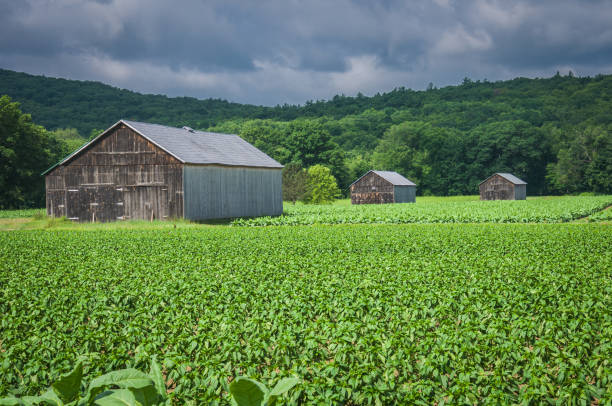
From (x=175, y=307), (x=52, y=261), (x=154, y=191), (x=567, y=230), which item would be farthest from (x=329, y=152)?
(x=175, y=307)

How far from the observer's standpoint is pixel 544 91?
16088cm

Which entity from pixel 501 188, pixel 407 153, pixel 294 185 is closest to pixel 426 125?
pixel 407 153

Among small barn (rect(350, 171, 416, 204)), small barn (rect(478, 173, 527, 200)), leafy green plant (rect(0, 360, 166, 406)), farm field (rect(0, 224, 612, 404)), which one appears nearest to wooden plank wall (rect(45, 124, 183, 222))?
farm field (rect(0, 224, 612, 404))

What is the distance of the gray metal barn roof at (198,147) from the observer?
3872 cm

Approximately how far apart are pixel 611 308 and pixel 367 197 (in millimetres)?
67805

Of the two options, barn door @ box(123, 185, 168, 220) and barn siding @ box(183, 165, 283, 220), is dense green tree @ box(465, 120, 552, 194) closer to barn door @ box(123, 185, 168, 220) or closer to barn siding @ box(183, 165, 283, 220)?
barn siding @ box(183, 165, 283, 220)

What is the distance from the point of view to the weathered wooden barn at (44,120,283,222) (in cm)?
3791

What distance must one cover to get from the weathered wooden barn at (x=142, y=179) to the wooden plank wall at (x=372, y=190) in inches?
1467

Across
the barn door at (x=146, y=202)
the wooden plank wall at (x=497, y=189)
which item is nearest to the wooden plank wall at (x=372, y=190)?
the wooden plank wall at (x=497, y=189)

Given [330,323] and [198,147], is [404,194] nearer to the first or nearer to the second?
[198,147]

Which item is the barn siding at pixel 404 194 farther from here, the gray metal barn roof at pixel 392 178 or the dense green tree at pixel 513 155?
the dense green tree at pixel 513 155

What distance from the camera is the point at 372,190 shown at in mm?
77000

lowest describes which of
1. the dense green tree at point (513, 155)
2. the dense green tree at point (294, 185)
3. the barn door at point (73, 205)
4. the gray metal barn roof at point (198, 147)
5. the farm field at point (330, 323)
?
the farm field at point (330, 323)

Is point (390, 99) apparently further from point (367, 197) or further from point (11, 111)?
point (11, 111)
